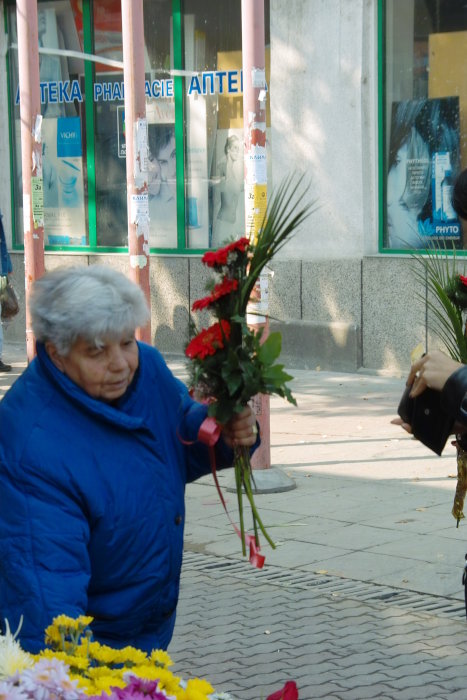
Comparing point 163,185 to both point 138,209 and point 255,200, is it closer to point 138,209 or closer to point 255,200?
point 138,209

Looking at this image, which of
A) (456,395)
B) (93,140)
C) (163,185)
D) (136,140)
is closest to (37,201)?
(136,140)

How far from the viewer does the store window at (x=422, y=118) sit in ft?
39.7

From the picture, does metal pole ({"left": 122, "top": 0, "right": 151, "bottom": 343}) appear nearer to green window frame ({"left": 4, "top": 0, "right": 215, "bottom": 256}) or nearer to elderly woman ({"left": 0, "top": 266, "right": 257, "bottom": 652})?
green window frame ({"left": 4, "top": 0, "right": 215, "bottom": 256})

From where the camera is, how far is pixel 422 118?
488 inches

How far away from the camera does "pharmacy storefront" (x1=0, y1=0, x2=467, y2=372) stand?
1232 centimetres

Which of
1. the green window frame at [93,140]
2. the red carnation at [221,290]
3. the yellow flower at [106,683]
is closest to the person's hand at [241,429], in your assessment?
the red carnation at [221,290]

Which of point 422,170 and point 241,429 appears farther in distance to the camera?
point 422,170

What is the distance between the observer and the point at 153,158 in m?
14.8

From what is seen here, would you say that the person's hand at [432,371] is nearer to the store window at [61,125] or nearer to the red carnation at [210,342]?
the red carnation at [210,342]

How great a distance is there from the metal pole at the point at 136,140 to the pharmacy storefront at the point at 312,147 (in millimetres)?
2208

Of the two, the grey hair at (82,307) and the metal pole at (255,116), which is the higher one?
the metal pole at (255,116)

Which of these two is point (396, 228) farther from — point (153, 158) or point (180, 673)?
point (180, 673)

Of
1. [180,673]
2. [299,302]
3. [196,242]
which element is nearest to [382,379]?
[299,302]

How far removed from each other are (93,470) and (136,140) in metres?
6.19
